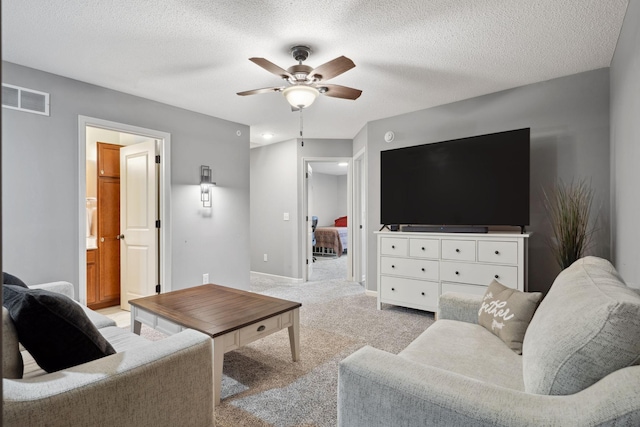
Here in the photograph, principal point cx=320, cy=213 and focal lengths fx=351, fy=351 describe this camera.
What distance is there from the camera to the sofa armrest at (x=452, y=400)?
886 mm

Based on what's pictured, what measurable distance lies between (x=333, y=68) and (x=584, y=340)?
203 cm

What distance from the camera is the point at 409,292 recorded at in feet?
12.1

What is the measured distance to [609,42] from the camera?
254 cm

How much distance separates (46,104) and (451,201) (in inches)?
149

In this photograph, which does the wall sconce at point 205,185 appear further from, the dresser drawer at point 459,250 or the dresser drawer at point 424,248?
the dresser drawer at point 459,250

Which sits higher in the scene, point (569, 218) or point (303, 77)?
point (303, 77)

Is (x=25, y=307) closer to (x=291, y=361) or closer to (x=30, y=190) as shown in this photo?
(x=291, y=361)

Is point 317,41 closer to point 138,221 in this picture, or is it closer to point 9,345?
point 9,345

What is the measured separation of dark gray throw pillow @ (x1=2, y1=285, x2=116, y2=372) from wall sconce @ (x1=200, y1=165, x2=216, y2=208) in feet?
9.51

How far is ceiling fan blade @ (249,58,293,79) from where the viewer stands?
226 centimetres

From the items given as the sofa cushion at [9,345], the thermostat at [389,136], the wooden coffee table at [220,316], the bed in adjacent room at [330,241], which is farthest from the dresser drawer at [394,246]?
the bed in adjacent room at [330,241]

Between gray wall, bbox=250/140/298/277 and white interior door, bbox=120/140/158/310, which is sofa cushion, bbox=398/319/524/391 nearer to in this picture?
white interior door, bbox=120/140/158/310

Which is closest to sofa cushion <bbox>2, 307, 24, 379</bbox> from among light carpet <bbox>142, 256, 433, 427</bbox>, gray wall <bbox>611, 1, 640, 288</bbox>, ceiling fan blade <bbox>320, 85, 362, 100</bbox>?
light carpet <bbox>142, 256, 433, 427</bbox>

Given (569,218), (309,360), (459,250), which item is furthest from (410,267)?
(309,360)
